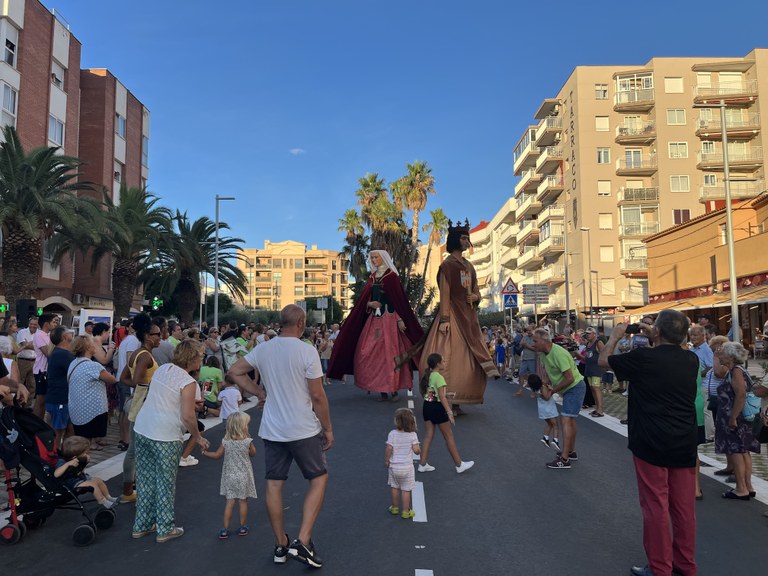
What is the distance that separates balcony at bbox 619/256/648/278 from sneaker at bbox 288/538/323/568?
45477 mm

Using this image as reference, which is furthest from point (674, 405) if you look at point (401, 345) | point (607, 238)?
point (607, 238)

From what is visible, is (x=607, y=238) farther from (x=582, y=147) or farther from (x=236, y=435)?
(x=236, y=435)

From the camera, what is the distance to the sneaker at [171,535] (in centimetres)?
475

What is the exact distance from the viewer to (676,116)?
155 feet

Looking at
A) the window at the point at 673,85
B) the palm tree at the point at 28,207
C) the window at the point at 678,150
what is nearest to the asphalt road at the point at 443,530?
the palm tree at the point at 28,207

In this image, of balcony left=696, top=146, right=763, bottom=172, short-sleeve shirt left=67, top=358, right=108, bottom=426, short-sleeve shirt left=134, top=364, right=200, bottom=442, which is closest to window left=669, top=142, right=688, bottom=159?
balcony left=696, top=146, right=763, bottom=172

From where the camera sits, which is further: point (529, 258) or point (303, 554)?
point (529, 258)

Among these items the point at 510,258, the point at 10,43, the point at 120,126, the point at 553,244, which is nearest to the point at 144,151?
the point at 120,126

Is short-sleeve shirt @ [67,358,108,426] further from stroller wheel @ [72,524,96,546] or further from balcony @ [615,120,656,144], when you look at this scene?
balcony @ [615,120,656,144]

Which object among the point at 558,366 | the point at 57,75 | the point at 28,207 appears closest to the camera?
the point at 558,366

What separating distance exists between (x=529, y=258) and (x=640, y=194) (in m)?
12.9

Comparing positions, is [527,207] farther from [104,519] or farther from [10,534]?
[10,534]

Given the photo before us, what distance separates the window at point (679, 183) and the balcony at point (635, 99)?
6.28 meters

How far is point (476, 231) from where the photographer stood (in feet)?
292
